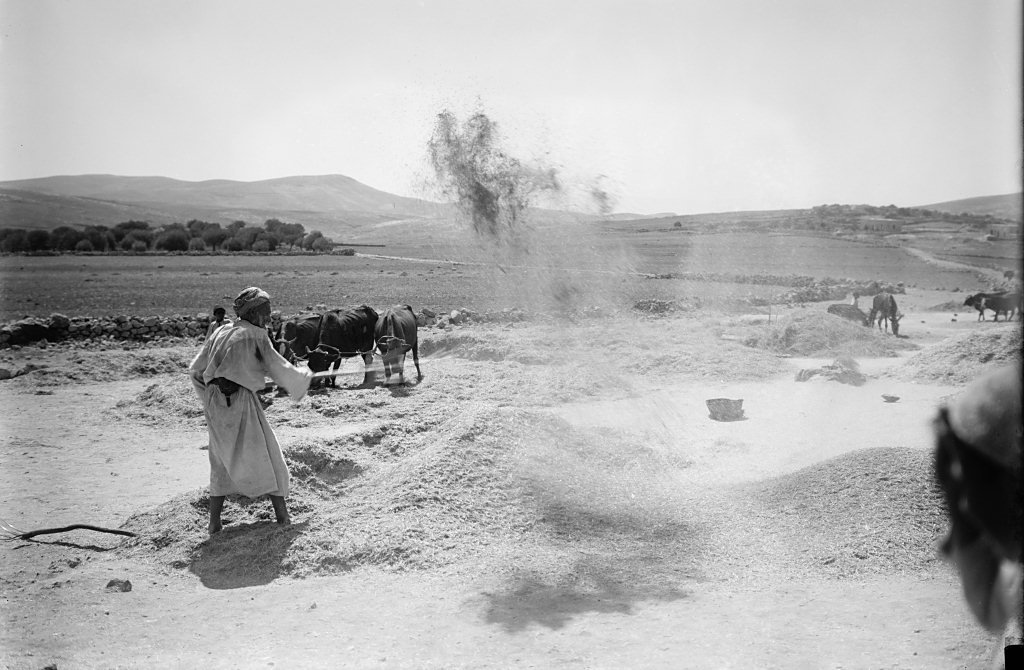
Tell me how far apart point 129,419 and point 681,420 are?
7546 mm

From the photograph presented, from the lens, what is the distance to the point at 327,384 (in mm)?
12586

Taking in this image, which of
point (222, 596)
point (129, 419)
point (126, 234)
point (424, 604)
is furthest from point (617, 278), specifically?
point (126, 234)

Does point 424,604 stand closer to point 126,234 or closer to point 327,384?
point 327,384

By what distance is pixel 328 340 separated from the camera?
12828mm

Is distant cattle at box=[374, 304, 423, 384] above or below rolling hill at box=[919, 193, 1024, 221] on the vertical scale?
below

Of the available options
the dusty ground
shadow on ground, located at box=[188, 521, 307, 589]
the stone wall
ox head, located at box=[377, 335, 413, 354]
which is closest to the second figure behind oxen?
ox head, located at box=[377, 335, 413, 354]

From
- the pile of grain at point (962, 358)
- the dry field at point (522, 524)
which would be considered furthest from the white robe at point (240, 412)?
the pile of grain at point (962, 358)

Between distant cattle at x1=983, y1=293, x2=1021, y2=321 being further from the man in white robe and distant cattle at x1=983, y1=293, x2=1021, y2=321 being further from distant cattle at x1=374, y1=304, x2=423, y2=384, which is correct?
the man in white robe

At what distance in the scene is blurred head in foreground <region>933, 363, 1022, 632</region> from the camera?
1133 millimetres

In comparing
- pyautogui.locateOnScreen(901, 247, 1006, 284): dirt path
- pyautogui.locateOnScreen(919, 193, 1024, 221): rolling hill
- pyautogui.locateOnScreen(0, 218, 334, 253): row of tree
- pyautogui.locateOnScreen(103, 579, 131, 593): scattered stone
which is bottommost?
pyautogui.locateOnScreen(103, 579, 131, 593): scattered stone

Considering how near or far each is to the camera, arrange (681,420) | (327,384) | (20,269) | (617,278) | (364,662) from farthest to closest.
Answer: (20,269) → (327,384) → (681,420) → (617,278) → (364,662)

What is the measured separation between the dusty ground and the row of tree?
58966mm

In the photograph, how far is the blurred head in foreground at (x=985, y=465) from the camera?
1.13 meters

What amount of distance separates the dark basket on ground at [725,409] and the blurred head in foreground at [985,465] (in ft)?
30.1
